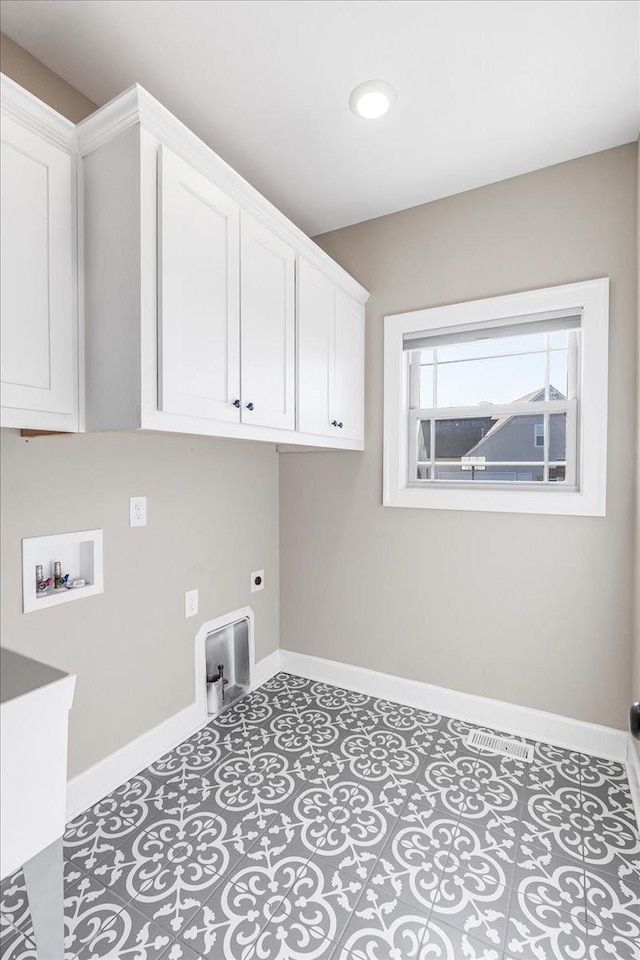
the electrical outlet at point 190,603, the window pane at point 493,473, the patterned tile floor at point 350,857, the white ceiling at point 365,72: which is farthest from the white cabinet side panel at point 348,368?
the patterned tile floor at point 350,857

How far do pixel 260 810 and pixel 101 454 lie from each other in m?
1.40

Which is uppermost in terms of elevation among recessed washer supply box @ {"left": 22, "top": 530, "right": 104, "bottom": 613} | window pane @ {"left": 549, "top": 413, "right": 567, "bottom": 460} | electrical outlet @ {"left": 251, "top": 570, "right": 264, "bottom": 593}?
window pane @ {"left": 549, "top": 413, "right": 567, "bottom": 460}

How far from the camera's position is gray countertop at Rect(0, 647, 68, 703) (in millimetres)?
1030

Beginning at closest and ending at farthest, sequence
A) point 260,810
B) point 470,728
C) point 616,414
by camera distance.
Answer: point 260,810, point 616,414, point 470,728

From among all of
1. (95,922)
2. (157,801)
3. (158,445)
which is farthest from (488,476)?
(95,922)

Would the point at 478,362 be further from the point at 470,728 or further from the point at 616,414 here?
the point at 470,728

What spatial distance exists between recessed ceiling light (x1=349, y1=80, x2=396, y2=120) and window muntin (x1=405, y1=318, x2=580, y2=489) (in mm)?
967

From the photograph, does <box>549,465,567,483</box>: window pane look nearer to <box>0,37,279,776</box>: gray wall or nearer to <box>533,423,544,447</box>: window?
<box>533,423,544,447</box>: window

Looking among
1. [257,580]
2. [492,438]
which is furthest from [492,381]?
[257,580]

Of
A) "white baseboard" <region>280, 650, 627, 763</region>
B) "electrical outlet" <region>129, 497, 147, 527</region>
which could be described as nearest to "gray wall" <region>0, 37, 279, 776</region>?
"electrical outlet" <region>129, 497, 147, 527</region>

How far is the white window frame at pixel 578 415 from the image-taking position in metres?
2.03

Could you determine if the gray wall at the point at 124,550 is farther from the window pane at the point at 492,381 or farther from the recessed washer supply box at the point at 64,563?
the window pane at the point at 492,381

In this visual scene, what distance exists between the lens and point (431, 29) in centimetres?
148

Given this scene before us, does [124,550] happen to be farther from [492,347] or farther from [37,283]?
[492,347]
